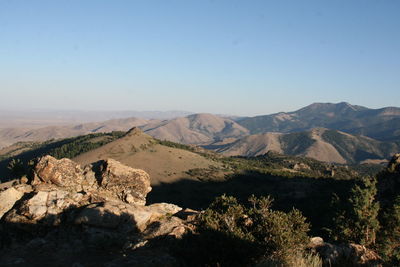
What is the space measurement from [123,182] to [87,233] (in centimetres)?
1686

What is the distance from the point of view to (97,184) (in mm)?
41125

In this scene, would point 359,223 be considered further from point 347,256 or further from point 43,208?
point 43,208

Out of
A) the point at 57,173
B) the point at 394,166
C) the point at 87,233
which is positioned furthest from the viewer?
the point at 394,166

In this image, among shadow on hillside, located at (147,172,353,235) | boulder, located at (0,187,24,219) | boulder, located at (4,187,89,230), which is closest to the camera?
boulder, located at (4,187,89,230)

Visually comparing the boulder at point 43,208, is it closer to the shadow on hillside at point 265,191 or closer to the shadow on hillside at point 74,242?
the shadow on hillside at point 74,242

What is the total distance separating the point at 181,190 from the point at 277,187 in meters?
40.6

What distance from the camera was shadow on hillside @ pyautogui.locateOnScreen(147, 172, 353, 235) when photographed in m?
96.4

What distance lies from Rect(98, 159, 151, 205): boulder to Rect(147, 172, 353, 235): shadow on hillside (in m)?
50.0

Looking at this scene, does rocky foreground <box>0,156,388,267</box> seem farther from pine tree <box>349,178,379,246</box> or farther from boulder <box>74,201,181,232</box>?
pine tree <box>349,178,379,246</box>

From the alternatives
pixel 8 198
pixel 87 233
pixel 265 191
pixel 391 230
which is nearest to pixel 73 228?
pixel 87 233

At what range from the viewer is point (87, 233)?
2569cm

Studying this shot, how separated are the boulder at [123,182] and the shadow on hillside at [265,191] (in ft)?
164

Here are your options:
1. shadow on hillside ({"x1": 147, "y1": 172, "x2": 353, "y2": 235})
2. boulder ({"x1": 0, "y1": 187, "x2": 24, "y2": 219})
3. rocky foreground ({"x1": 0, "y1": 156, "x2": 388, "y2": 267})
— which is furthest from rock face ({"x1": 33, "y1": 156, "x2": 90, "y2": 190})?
shadow on hillside ({"x1": 147, "y1": 172, "x2": 353, "y2": 235})

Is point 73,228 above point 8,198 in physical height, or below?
below
